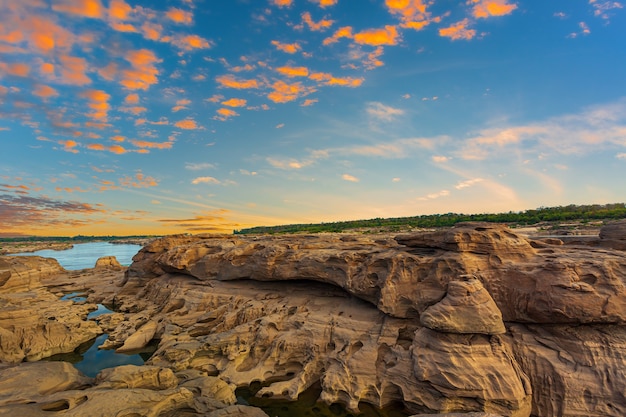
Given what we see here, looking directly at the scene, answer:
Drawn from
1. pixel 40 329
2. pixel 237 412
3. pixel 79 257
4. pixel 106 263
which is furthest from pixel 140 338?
pixel 79 257

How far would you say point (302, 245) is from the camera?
22422mm

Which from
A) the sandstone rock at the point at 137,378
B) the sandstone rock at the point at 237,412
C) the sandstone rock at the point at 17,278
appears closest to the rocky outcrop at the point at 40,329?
the sandstone rock at the point at 17,278

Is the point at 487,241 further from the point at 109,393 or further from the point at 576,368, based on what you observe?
the point at 109,393

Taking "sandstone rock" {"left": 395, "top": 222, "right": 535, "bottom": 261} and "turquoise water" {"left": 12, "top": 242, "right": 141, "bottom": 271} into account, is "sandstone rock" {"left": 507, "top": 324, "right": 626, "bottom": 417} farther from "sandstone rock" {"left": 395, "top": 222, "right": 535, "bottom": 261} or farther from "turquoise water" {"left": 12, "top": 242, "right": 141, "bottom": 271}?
"turquoise water" {"left": 12, "top": 242, "right": 141, "bottom": 271}

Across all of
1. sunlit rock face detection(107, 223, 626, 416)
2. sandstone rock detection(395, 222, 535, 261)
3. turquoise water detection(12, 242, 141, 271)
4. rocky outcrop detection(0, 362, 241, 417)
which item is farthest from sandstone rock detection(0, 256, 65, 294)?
sandstone rock detection(395, 222, 535, 261)

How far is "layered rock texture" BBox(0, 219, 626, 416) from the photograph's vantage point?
11.2 metres

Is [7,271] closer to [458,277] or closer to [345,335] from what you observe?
[345,335]

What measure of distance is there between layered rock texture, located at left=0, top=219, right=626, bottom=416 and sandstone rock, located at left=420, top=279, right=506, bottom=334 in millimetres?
44

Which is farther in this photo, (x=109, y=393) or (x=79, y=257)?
(x=79, y=257)

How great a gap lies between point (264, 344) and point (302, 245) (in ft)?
25.0

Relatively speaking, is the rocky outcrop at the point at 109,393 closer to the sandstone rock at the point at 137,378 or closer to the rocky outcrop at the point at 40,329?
the sandstone rock at the point at 137,378

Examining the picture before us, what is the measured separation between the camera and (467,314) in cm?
1184

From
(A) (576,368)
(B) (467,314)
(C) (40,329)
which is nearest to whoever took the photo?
(A) (576,368)

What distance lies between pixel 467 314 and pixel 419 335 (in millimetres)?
2360
